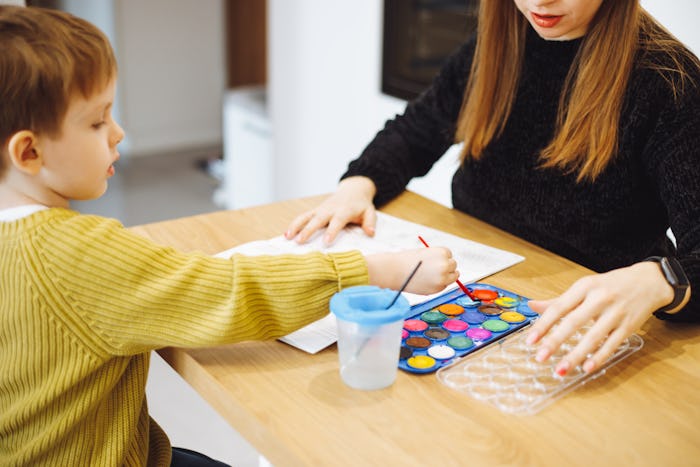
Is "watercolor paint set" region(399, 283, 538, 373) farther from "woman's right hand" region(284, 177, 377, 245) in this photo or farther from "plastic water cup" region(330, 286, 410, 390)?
"woman's right hand" region(284, 177, 377, 245)

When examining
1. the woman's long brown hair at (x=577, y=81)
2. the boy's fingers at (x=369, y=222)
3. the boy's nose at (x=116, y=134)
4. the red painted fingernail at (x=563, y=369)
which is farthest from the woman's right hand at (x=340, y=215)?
the red painted fingernail at (x=563, y=369)

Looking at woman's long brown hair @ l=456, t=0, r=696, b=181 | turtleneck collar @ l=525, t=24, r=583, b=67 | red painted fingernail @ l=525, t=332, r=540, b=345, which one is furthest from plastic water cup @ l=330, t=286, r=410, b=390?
turtleneck collar @ l=525, t=24, r=583, b=67

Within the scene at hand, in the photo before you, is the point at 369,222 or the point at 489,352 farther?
the point at 369,222

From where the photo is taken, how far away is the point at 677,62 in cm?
104

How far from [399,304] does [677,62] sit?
0.58 metres

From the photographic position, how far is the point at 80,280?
A: 0.77 meters

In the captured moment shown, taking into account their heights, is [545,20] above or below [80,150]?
above

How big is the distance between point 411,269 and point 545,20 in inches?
16.9

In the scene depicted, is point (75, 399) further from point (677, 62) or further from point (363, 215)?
point (677, 62)

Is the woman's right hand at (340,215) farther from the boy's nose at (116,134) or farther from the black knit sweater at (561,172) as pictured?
the boy's nose at (116,134)

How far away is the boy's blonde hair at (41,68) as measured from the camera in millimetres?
767

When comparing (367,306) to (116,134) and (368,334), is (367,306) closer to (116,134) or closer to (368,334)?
(368,334)

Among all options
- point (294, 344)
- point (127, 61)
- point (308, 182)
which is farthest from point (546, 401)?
point (127, 61)

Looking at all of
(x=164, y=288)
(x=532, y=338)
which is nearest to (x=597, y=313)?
(x=532, y=338)
